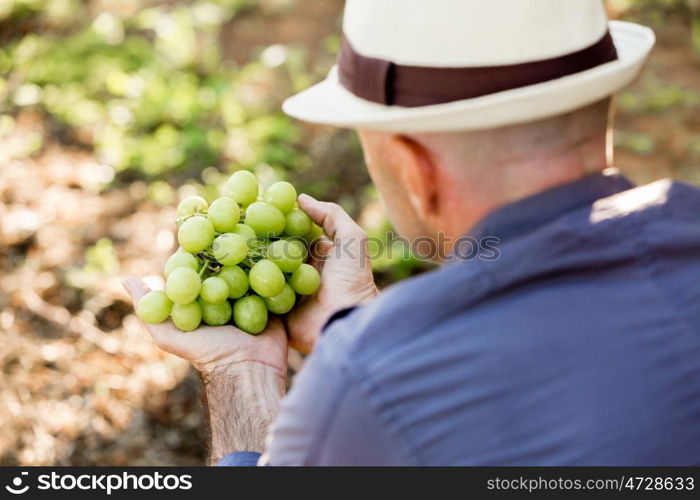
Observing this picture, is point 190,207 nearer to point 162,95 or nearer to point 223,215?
point 223,215

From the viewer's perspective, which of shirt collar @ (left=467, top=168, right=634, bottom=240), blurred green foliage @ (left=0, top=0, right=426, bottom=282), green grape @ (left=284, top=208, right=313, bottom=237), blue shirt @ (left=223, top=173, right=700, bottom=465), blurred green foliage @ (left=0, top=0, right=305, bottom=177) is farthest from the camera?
blurred green foliage @ (left=0, top=0, right=305, bottom=177)

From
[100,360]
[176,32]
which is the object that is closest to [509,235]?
[100,360]

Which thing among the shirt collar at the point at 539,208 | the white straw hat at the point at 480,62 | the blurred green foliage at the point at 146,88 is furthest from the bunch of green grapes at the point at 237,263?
the blurred green foliage at the point at 146,88

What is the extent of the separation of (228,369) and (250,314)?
0.50 feet

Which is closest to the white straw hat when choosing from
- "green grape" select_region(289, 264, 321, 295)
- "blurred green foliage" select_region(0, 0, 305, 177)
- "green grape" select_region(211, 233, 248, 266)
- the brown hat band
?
the brown hat band

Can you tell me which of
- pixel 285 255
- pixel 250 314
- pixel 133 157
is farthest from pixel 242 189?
pixel 133 157

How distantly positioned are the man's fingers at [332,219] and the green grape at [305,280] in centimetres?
12

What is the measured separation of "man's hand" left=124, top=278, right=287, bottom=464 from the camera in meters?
2.08

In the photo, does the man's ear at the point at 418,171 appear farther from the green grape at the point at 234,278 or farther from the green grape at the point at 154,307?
the green grape at the point at 154,307

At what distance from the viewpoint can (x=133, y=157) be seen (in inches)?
173

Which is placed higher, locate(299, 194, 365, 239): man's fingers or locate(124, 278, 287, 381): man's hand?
locate(299, 194, 365, 239): man's fingers

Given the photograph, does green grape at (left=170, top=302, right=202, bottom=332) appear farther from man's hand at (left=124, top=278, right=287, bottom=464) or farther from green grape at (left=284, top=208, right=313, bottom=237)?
green grape at (left=284, top=208, right=313, bottom=237)
